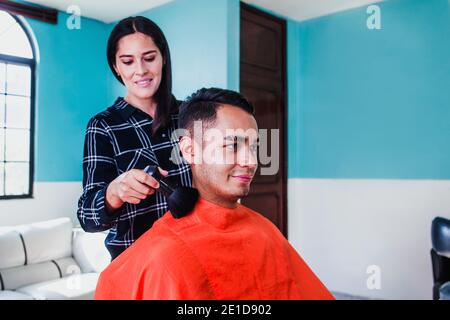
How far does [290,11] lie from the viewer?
1.91 meters

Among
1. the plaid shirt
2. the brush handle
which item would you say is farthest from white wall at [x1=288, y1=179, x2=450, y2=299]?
the brush handle

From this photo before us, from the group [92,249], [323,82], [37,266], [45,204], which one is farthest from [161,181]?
[37,266]

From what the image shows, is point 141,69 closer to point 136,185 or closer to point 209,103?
point 209,103

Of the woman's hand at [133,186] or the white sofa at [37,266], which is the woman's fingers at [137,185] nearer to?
the woman's hand at [133,186]

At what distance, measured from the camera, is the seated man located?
86cm

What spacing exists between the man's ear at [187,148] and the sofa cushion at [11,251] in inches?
45.9

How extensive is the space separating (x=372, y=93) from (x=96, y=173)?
200 cm

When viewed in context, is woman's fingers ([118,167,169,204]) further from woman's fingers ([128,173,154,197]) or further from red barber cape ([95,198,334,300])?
red barber cape ([95,198,334,300])

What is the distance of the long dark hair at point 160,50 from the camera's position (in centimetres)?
99

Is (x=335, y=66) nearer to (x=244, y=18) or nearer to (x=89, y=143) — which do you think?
(x=244, y=18)

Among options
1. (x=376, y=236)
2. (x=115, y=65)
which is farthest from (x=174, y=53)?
(x=376, y=236)

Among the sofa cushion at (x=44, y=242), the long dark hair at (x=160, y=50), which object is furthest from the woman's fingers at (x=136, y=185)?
the sofa cushion at (x=44, y=242)

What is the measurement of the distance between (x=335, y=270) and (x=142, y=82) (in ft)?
6.38

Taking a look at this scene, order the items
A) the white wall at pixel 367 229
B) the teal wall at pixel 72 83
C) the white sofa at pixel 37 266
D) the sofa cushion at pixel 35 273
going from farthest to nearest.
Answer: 1. the white wall at pixel 367 229
2. the sofa cushion at pixel 35 273
3. the white sofa at pixel 37 266
4. the teal wall at pixel 72 83
